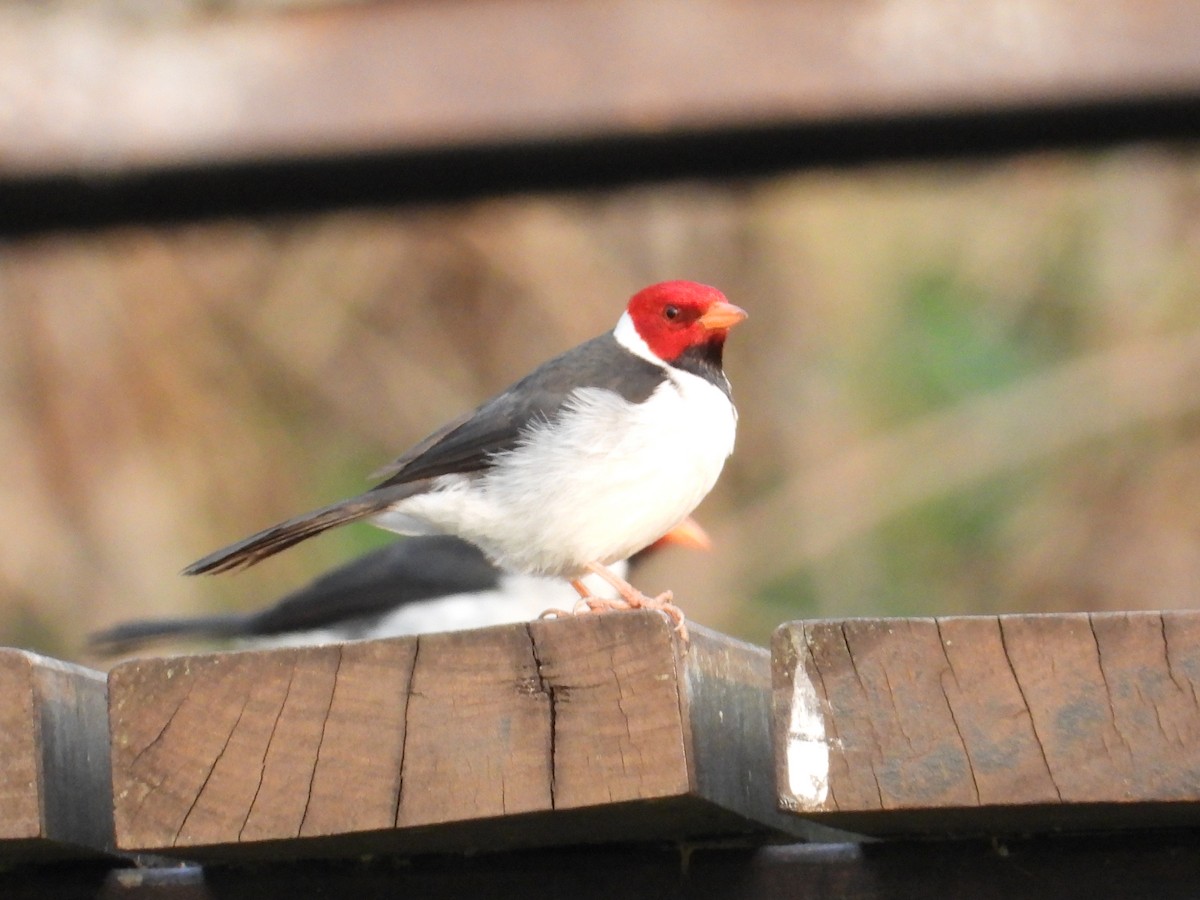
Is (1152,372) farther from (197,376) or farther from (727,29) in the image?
(727,29)

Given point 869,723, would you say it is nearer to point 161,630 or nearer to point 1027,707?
point 1027,707

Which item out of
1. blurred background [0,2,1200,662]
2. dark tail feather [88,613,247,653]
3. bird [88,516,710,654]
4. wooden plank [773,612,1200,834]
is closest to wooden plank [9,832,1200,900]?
wooden plank [773,612,1200,834]

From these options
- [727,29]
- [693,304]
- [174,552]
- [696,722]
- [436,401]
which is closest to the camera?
[696,722]

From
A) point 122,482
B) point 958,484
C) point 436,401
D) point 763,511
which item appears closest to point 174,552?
point 122,482

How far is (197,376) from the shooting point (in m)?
6.82

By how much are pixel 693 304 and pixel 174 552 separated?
306 cm

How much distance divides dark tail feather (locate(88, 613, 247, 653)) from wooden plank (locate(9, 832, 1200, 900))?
3.12 m

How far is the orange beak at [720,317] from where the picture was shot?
4012 mm

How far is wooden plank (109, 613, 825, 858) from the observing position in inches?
76.1

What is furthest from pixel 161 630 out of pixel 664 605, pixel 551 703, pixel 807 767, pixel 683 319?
pixel 807 767

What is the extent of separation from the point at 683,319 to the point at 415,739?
2.19 m

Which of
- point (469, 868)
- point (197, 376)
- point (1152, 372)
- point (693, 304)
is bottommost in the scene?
point (469, 868)

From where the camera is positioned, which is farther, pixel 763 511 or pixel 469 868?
pixel 763 511

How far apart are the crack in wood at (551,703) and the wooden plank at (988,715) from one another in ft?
0.76
